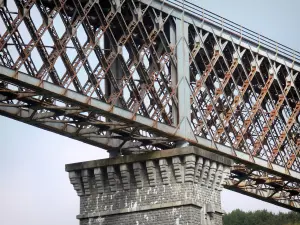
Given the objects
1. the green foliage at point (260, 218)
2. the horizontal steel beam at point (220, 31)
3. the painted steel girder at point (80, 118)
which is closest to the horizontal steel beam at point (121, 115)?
the painted steel girder at point (80, 118)

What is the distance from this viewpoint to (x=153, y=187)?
56094 millimetres

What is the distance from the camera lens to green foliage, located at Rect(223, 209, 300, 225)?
461 feet

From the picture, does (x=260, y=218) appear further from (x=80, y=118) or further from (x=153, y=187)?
(x=80, y=118)

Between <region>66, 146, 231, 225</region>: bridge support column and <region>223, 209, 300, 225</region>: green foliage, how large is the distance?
83.1 meters

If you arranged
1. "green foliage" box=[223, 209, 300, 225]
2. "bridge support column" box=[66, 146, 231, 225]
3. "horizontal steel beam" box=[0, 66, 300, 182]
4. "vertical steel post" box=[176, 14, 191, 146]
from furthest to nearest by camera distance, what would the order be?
"green foliage" box=[223, 209, 300, 225], "vertical steel post" box=[176, 14, 191, 146], "bridge support column" box=[66, 146, 231, 225], "horizontal steel beam" box=[0, 66, 300, 182]

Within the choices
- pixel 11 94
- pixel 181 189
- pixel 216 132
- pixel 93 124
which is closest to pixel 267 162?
pixel 216 132

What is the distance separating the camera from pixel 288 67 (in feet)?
Answer: 217

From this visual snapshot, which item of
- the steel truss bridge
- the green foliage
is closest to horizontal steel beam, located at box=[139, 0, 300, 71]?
the steel truss bridge

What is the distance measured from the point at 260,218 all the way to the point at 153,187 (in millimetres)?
88459

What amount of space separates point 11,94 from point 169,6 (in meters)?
11.0

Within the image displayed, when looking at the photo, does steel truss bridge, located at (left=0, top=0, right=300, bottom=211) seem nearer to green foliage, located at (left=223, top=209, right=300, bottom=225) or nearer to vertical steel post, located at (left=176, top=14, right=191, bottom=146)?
vertical steel post, located at (left=176, top=14, right=191, bottom=146)

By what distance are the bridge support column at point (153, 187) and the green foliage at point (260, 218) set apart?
83124 millimetres

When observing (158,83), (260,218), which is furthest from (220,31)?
(260,218)

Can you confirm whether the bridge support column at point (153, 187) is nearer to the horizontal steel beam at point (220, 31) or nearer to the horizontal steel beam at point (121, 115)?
the horizontal steel beam at point (121, 115)
